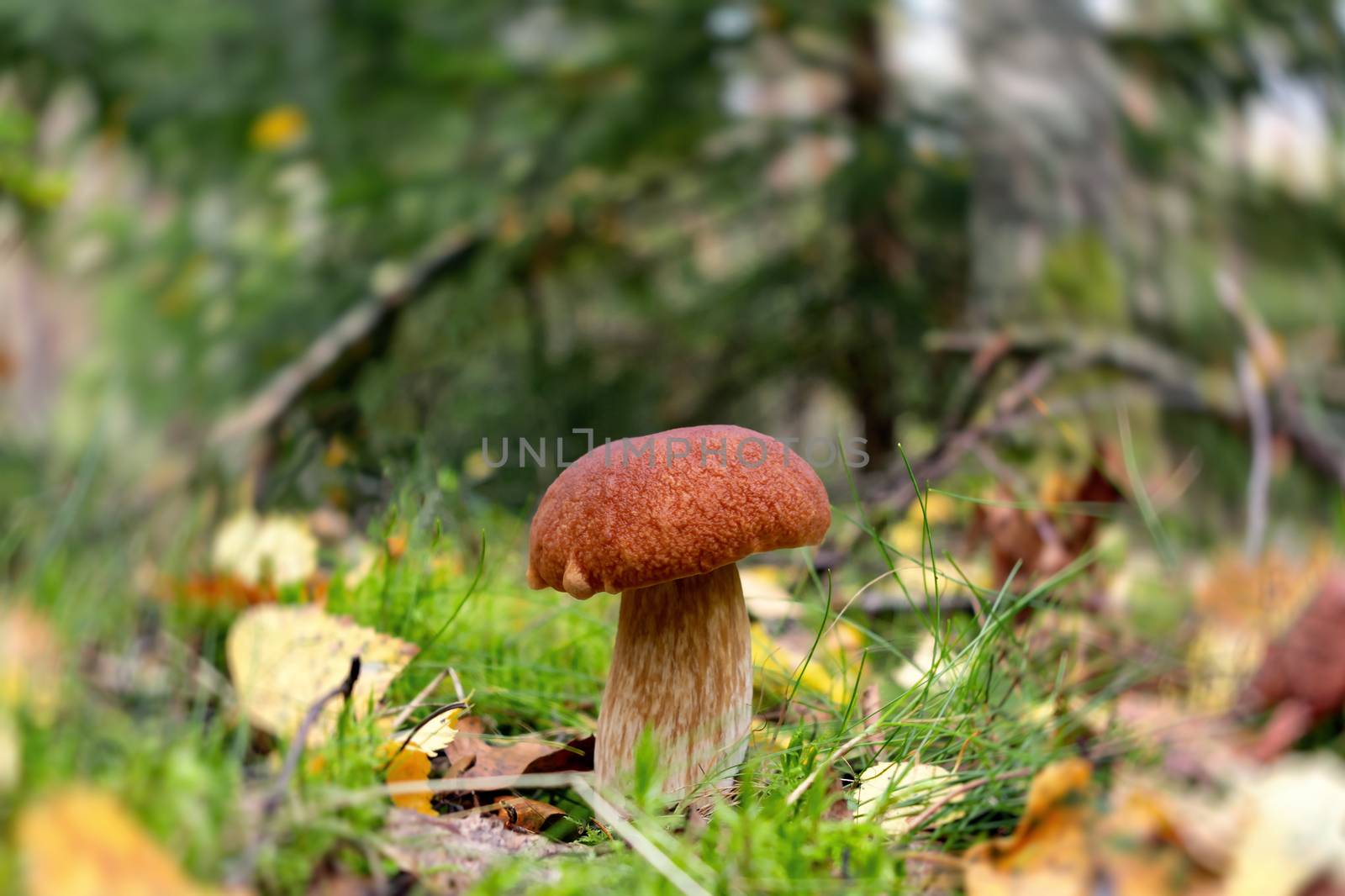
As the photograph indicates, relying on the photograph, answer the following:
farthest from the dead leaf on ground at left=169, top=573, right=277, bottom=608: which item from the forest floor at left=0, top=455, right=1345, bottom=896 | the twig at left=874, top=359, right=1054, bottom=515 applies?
the twig at left=874, top=359, right=1054, bottom=515

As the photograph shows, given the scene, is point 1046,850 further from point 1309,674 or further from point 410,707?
point 410,707

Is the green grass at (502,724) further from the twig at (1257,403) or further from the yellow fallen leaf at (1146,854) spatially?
the twig at (1257,403)

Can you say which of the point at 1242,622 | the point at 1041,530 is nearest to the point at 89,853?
the point at 1041,530

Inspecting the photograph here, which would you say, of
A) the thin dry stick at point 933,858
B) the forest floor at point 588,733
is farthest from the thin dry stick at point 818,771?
the thin dry stick at point 933,858

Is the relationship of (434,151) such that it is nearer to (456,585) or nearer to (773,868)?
(456,585)

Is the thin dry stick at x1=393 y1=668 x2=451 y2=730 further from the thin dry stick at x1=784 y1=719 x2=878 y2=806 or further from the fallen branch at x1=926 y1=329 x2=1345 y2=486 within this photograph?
the fallen branch at x1=926 y1=329 x2=1345 y2=486

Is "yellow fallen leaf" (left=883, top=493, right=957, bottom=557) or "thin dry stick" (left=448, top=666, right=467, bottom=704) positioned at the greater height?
"thin dry stick" (left=448, top=666, right=467, bottom=704)
